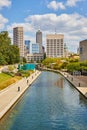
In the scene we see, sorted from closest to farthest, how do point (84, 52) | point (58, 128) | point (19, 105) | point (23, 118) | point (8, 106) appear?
point (58, 128), point (23, 118), point (8, 106), point (19, 105), point (84, 52)

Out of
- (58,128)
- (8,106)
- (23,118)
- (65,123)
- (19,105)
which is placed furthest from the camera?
(19,105)

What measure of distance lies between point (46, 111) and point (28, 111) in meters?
1.75

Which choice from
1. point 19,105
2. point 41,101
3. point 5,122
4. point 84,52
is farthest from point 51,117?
point 84,52

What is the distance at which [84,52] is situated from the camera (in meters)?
113

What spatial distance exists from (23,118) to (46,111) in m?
3.96

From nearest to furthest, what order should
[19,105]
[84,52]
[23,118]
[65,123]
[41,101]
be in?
[65,123] → [23,118] → [19,105] → [41,101] → [84,52]

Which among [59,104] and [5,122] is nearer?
[5,122]

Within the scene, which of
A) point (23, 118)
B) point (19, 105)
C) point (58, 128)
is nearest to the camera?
point (58, 128)

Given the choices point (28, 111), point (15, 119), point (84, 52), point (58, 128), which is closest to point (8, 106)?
point (28, 111)

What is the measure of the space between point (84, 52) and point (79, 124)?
8984 cm

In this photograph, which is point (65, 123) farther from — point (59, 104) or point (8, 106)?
point (59, 104)

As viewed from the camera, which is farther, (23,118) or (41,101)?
(41,101)

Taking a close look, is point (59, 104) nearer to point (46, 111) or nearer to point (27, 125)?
point (46, 111)

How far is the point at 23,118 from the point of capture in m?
27.0
